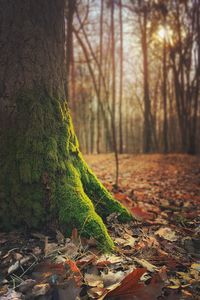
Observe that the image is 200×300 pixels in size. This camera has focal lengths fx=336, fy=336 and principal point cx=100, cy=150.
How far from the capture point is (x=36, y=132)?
3.10m

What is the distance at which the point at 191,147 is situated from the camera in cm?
1559

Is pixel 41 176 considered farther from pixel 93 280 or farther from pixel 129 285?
pixel 129 285

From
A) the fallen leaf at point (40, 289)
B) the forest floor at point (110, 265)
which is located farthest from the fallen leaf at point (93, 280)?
the fallen leaf at point (40, 289)

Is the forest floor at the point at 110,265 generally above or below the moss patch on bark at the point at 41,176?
below

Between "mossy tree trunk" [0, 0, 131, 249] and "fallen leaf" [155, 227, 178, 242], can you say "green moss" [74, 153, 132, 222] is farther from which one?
"fallen leaf" [155, 227, 178, 242]

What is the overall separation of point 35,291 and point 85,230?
0.80 m

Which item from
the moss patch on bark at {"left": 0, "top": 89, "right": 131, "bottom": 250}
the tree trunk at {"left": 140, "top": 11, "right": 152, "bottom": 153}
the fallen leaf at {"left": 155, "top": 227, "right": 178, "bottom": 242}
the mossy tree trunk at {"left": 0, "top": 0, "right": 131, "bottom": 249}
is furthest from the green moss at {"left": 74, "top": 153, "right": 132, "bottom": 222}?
the tree trunk at {"left": 140, "top": 11, "right": 152, "bottom": 153}

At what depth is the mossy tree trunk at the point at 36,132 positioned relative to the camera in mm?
2938

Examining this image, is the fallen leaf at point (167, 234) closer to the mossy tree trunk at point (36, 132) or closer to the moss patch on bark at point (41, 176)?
the mossy tree trunk at point (36, 132)

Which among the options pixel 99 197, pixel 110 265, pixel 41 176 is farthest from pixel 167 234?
pixel 41 176

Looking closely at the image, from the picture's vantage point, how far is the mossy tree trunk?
2.94m

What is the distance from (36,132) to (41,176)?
415 mm

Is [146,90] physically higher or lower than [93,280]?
higher

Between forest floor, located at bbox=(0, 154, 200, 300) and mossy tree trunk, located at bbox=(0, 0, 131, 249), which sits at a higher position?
mossy tree trunk, located at bbox=(0, 0, 131, 249)
